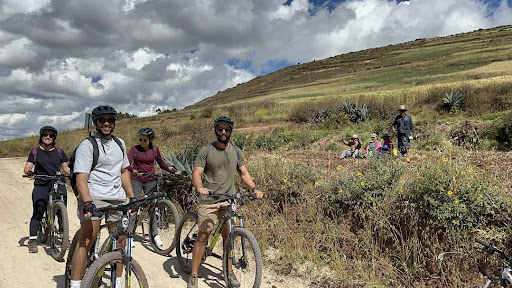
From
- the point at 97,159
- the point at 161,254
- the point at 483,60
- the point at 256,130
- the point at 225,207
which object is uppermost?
the point at 483,60

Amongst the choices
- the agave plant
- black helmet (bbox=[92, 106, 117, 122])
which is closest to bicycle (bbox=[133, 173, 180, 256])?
black helmet (bbox=[92, 106, 117, 122])

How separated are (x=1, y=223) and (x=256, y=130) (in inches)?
546

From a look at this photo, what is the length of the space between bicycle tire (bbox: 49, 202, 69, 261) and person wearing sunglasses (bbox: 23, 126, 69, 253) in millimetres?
332

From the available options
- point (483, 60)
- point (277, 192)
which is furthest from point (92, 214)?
point (483, 60)

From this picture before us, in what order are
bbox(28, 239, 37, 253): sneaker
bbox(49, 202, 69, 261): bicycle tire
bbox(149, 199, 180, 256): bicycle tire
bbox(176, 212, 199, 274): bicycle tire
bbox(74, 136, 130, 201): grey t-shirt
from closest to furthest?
bbox(74, 136, 130, 201): grey t-shirt
bbox(176, 212, 199, 274): bicycle tire
bbox(49, 202, 69, 261): bicycle tire
bbox(28, 239, 37, 253): sneaker
bbox(149, 199, 180, 256): bicycle tire

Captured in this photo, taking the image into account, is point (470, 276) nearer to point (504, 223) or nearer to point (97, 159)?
point (504, 223)

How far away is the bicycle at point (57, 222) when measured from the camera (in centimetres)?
509

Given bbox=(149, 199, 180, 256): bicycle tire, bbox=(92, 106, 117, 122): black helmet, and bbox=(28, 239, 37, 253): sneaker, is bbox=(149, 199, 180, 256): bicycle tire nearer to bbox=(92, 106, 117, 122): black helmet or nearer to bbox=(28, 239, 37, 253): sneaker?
bbox=(28, 239, 37, 253): sneaker

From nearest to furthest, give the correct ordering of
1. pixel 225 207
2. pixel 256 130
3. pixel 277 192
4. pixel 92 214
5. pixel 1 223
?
1. pixel 92 214
2. pixel 225 207
3. pixel 277 192
4. pixel 1 223
5. pixel 256 130

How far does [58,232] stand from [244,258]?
10.7 feet

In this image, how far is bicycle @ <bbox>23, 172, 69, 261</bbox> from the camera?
5.09 m

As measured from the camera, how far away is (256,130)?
19453mm

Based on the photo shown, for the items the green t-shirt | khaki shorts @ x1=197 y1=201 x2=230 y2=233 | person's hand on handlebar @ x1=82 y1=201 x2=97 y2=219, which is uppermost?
the green t-shirt

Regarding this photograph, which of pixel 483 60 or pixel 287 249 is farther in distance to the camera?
pixel 483 60
